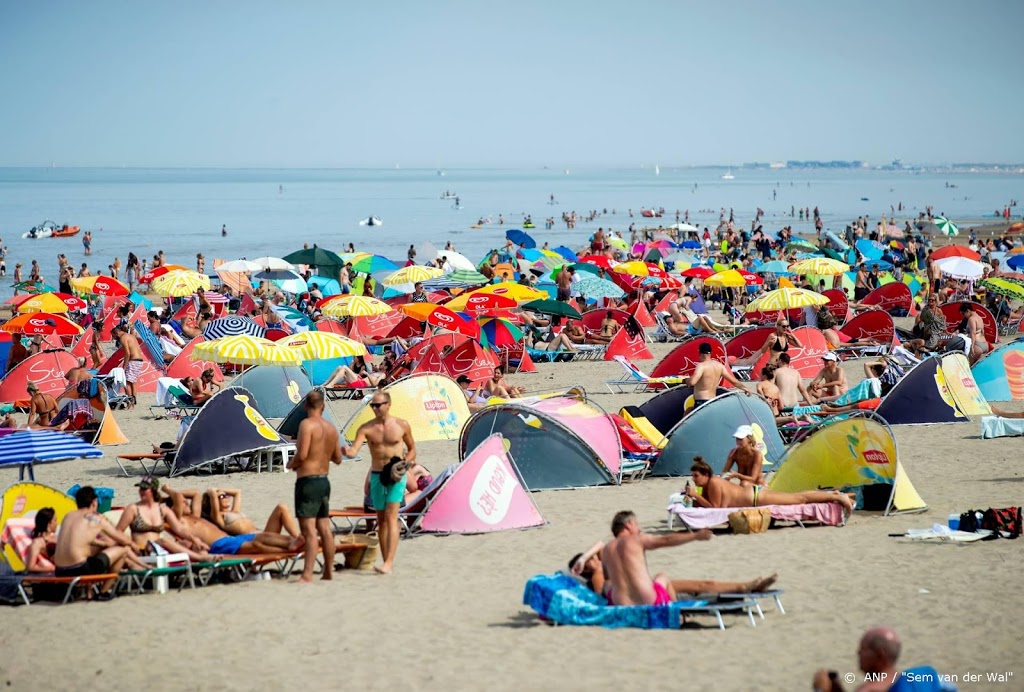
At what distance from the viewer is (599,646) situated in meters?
6.60

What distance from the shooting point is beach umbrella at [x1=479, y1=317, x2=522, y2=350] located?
18969mm

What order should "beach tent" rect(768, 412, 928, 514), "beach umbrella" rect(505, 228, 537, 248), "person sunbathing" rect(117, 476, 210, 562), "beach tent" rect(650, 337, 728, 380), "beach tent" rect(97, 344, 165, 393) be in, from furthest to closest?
"beach umbrella" rect(505, 228, 537, 248)
"beach tent" rect(97, 344, 165, 393)
"beach tent" rect(650, 337, 728, 380)
"beach tent" rect(768, 412, 928, 514)
"person sunbathing" rect(117, 476, 210, 562)

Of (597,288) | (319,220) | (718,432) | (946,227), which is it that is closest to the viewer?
(718,432)

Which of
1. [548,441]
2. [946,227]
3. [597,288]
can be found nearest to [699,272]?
[597,288]

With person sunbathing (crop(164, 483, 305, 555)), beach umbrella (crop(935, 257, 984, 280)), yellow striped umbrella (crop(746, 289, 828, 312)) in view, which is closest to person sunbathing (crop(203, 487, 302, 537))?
person sunbathing (crop(164, 483, 305, 555))

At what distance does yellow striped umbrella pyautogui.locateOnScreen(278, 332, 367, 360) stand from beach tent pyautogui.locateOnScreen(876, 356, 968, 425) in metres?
5.96

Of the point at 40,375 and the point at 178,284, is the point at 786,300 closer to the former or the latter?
the point at 40,375

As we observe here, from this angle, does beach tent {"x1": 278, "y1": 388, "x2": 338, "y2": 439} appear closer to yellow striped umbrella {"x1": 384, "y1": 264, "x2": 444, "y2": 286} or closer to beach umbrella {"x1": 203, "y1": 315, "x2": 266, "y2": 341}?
beach umbrella {"x1": 203, "y1": 315, "x2": 266, "y2": 341}

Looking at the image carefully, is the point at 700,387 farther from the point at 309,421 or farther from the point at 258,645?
the point at 258,645

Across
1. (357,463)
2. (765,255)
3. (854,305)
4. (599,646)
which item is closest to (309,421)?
(599,646)

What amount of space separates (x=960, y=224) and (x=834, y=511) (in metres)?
66.6

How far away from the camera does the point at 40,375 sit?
1728 centimetres

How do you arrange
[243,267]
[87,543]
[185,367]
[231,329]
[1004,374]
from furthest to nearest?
[243,267]
[231,329]
[185,367]
[1004,374]
[87,543]

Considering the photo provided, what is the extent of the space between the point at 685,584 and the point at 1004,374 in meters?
9.58
